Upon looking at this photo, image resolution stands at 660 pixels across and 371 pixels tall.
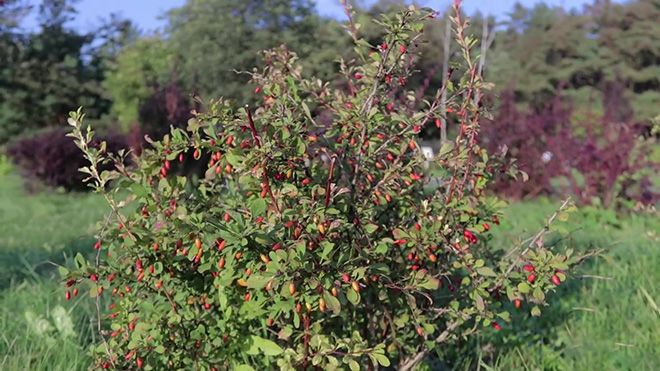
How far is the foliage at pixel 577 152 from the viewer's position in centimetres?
770

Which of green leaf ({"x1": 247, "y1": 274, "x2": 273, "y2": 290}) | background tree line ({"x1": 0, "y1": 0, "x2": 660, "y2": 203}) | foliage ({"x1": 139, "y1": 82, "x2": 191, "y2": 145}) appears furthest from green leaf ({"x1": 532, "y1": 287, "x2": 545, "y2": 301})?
background tree line ({"x1": 0, "y1": 0, "x2": 660, "y2": 203})

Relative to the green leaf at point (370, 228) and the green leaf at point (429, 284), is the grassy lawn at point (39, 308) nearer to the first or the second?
the green leaf at point (370, 228)

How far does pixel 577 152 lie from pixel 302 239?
22.5 ft

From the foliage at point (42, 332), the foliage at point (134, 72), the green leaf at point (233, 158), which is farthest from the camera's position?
the foliage at point (134, 72)

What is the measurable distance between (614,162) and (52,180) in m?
8.56

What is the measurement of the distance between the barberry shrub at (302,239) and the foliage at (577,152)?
202 inches

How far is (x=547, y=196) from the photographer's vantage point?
365 inches

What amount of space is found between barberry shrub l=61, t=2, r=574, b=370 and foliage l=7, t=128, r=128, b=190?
10.3 m

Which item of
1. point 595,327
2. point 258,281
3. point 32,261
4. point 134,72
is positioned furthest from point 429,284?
point 134,72

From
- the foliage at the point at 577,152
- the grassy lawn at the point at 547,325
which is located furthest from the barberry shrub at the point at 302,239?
the foliage at the point at 577,152

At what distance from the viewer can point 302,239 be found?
6.19 feet

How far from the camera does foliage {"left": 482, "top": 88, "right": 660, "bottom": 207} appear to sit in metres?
7.70

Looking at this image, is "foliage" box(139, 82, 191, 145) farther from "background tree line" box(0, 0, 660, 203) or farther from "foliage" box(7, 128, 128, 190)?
"background tree line" box(0, 0, 660, 203)

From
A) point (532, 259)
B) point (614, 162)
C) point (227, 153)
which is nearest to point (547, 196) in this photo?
point (614, 162)
